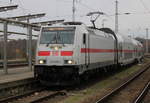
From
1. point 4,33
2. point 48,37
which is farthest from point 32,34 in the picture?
point 48,37

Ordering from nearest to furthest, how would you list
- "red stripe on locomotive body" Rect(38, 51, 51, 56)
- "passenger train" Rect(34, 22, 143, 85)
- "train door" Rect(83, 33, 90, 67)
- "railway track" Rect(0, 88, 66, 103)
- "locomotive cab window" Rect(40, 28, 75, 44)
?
"railway track" Rect(0, 88, 66, 103) < "passenger train" Rect(34, 22, 143, 85) < "red stripe on locomotive body" Rect(38, 51, 51, 56) < "locomotive cab window" Rect(40, 28, 75, 44) < "train door" Rect(83, 33, 90, 67)

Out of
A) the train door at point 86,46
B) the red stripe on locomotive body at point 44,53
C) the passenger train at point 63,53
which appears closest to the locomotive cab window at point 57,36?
the passenger train at point 63,53

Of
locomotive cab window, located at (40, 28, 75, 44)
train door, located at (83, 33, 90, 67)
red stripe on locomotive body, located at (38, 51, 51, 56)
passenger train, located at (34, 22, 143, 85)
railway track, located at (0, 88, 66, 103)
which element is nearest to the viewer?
railway track, located at (0, 88, 66, 103)

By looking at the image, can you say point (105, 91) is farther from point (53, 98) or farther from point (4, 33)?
point (4, 33)

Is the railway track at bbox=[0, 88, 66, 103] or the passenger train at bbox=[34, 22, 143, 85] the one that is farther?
the passenger train at bbox=[34, 22, 143, 85]

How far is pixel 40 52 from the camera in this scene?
623 inches

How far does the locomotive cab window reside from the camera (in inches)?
623

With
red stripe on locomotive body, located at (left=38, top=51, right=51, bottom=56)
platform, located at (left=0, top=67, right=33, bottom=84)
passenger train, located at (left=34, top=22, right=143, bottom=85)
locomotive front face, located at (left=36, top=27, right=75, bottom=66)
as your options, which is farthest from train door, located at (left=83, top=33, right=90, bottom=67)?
platform, located at (left=0, top=67, right=33, bottom=84)

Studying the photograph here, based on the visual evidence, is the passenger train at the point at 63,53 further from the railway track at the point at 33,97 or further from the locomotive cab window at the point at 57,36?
the railway track at the point at 33,97

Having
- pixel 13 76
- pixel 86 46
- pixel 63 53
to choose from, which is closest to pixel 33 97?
pixel 63 53

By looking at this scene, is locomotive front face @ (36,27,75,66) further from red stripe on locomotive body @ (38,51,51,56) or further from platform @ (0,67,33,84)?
platform @ (0,67,33,84)

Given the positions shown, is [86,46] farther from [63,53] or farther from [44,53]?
[44,53]

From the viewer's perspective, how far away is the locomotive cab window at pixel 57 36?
51.9ft

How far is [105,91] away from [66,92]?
195 centimetres
